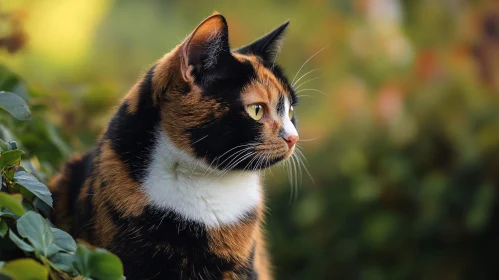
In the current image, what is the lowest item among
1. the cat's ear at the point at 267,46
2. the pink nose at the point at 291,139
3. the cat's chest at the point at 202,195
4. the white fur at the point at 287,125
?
the cat's chest at the point at 202,195

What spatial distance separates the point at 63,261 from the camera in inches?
43.6

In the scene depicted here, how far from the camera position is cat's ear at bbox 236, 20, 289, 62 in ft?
5.93

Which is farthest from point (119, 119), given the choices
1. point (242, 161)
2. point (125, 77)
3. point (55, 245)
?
point (125, 77)

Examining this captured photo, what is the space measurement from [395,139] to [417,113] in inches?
6.2

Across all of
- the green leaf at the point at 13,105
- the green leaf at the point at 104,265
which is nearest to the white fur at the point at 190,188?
the green leaf at the point at 13,105

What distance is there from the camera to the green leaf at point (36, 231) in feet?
3.52

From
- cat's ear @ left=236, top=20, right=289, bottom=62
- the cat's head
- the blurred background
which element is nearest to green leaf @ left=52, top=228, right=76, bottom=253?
the cat's head

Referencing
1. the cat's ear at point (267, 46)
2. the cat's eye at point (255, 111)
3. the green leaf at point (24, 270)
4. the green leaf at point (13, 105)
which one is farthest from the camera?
the cat's ear at point (267, 46)

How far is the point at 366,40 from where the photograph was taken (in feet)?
13.9

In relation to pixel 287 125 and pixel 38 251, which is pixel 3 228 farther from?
pixel 287 125

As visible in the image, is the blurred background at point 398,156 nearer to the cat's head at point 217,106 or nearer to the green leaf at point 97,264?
the cat's head at point 217,106

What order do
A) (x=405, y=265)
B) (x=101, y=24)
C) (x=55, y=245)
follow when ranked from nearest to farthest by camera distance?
(x=55, y=245) → (x=405, y=265) → (x=101, y=24)

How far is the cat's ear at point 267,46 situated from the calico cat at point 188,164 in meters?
0.18

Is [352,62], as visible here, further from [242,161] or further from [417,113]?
[242,161]
